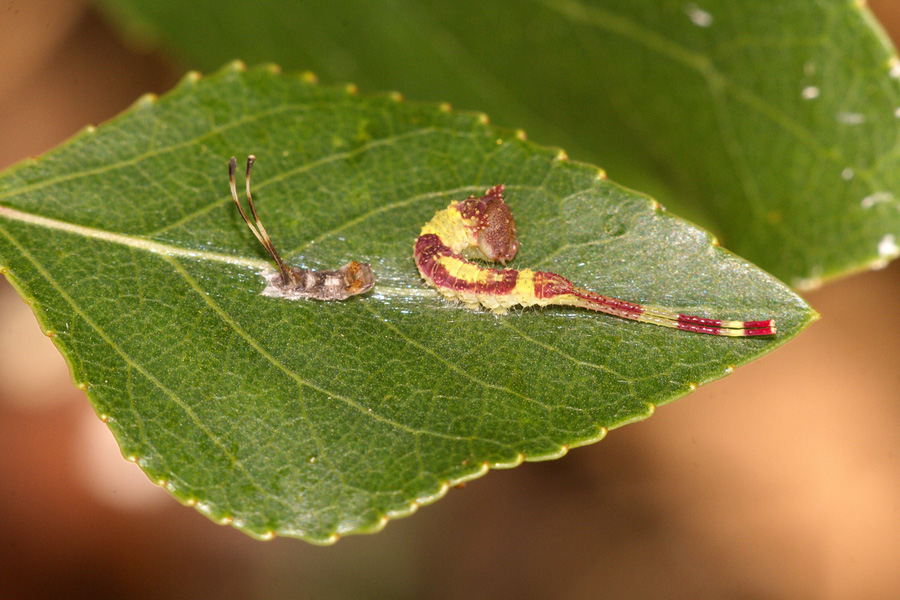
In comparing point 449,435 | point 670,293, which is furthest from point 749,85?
point 449,435

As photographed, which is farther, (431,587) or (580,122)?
(431,587)

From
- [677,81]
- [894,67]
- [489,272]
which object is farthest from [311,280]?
[894,67]

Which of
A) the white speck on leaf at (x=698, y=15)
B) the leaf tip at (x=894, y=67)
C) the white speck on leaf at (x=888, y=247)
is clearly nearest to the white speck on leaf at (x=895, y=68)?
the leaf tip at (x=894, y=67)

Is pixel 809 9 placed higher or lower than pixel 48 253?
higher

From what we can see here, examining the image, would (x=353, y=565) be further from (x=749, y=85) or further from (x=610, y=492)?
(x=749, y=85)

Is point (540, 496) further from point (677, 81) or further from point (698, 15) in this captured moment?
point (698, 15)

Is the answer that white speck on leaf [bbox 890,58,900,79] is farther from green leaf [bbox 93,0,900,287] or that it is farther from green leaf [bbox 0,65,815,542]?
green leaf [bbox 0,65,815,542]

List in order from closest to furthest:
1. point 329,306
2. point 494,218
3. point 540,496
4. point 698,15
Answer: point 329,306 → point 494,218 → point 698,15 → point 540,496
